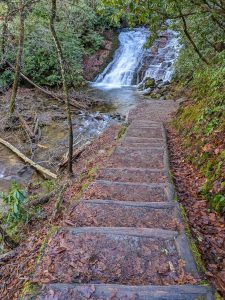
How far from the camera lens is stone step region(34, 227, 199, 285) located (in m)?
2.42

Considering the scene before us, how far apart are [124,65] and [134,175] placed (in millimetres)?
16610

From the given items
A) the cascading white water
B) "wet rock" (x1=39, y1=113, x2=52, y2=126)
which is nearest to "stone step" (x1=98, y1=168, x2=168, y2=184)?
"wet rock" (x1=39, y1=113, x2=52, y2=126)

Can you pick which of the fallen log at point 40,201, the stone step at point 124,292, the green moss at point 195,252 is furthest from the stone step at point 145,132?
the stone step at point 124,292

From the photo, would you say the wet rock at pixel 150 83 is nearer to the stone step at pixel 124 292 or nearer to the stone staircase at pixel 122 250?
the stone staircase at pixel 122 250

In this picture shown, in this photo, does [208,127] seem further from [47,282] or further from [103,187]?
[47,282]

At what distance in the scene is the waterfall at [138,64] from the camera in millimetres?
18531

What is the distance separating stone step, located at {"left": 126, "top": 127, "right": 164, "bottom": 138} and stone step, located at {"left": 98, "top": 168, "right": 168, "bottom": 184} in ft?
9.36

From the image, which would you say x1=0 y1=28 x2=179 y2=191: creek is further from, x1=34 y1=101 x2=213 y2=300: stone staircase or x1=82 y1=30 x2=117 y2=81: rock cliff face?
x1=34 y1=101 x2=213 y2=300: stone staircase

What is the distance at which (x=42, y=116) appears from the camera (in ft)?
39.0

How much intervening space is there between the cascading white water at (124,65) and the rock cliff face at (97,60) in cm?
46

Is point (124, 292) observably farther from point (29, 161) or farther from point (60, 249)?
point (29, 161)

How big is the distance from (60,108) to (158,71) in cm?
824

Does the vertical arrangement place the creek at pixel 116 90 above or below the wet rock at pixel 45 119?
above

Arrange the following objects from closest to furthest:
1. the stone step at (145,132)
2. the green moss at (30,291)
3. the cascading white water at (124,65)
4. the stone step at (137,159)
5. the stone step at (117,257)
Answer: the green moss at (30,291), the stone step at (117,257), the stone step at (137,159), the stone step at (145,132), the cascading white water at (124,65)
